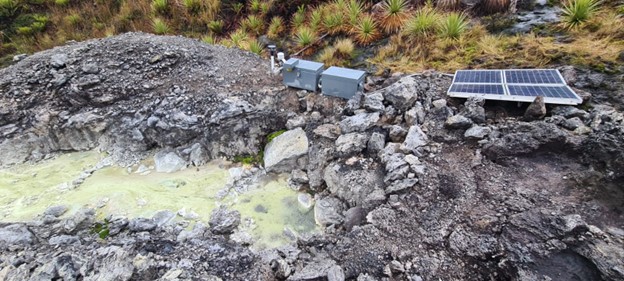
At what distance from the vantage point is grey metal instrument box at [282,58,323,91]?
20.3 ft

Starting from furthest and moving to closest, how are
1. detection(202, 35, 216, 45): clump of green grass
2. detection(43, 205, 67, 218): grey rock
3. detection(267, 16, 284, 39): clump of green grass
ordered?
detection(267, 16, 284, 39): clump of green grass → detection(202, 35, 216, 45): clump of green grass → detection(43, 205, 67, 218): grey rock

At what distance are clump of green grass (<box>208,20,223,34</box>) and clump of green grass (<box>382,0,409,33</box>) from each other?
18.6 ft

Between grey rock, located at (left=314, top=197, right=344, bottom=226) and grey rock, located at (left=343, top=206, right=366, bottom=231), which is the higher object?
grey rock, located at (left=343, top=206, right=366, bottom=231)

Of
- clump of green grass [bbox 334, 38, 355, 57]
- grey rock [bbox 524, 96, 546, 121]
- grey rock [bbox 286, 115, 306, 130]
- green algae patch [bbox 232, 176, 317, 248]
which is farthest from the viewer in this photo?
clump of green grass [bbox 334, 38, 355, 57]

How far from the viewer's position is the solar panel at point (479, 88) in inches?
197

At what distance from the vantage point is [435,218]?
3812 millimetres

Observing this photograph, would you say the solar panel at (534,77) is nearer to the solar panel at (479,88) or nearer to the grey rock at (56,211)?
the solar panel at (479,88)

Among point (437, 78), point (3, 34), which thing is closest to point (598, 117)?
point (437, 78)

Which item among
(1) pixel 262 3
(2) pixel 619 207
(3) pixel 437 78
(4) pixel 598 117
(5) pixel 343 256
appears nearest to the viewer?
(2) pixel 619 207

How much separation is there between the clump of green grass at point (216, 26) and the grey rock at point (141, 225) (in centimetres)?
783

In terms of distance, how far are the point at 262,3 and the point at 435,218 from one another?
954 centimetres

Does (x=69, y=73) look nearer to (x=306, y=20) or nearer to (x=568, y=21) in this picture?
(x=306, y=20)

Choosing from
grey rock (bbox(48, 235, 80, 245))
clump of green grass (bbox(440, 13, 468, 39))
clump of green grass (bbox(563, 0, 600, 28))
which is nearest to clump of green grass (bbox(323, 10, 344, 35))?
clump of green grass (bbox(440, 13, 468, 39))

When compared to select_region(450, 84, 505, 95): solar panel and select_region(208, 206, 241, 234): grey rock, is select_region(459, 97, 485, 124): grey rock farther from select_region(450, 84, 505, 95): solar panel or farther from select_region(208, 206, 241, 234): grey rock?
select_region(208, 206, 241, 234): grey rock
